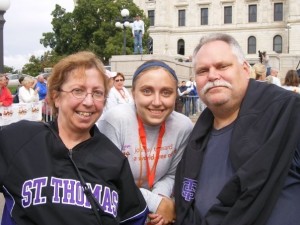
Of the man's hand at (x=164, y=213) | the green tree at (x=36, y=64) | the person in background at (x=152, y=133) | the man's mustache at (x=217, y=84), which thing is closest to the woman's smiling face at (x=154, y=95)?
the person in background at (x=152, y=133)

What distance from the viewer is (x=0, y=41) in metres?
8.28

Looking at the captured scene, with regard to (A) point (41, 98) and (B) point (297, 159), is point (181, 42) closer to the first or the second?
(A) point (41, 98)

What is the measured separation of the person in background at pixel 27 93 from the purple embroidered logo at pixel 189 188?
938 centimetres

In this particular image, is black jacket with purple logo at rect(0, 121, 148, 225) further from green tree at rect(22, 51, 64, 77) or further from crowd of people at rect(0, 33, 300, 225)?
green tree at rect(22, 51, 64, 77)

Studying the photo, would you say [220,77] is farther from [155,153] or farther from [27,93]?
[27,93]

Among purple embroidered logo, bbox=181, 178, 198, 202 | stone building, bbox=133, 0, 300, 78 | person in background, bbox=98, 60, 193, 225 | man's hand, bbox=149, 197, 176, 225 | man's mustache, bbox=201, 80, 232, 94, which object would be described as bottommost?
man's hand, bbox=149, 197, 176, 225

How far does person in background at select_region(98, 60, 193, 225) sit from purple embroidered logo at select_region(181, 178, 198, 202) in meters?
0.25

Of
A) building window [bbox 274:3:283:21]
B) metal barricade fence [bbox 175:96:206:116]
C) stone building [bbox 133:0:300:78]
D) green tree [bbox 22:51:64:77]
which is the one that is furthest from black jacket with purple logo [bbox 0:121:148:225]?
building window [bbox 274:3:283:21]

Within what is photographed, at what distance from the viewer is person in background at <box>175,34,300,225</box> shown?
220 centimetres

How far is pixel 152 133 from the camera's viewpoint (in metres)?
2.84

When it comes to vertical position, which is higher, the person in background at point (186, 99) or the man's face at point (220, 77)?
the man's face at point (220, 77)

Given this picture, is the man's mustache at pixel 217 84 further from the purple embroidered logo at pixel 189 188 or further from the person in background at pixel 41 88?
the person in background at pixel 41 88

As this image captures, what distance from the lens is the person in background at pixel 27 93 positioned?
Result: 1138cm

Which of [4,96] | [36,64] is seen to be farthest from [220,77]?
[36,64]
